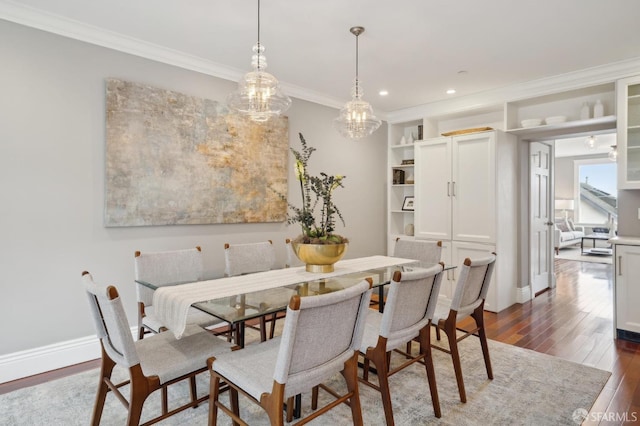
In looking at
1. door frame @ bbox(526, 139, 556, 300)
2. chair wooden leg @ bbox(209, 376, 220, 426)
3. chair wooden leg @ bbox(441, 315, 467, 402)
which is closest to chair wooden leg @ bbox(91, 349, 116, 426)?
chair wooden leg @ bbox(209, 376, 220, 426)

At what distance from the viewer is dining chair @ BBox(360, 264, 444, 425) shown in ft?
5.99

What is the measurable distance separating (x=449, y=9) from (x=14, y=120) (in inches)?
Answer: 122

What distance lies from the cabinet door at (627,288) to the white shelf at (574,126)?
1.32 m

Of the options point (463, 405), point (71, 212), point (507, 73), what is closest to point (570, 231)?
point (507, 73)

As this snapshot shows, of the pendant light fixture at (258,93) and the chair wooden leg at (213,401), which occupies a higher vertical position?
the pendant light fixture at (258,93)

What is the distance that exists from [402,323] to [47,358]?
2.60 meters

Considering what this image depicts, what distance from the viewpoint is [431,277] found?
2012 mm

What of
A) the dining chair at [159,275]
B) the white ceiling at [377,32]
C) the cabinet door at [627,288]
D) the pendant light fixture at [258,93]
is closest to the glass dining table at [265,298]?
the dining chair at [159,275]

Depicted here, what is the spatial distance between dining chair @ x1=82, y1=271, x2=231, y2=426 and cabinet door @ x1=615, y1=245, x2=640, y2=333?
3.52 meters

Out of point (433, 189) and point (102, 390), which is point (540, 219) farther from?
point (102, 390)

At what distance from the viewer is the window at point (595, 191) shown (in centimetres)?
1016

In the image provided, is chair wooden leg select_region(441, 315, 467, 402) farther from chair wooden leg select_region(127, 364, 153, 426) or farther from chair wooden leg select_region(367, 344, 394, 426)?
chair wooden leg select_region(127, 364, 153, 426)

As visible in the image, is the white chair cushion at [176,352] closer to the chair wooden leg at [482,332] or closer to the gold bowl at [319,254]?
the gold bowl at [319,254]

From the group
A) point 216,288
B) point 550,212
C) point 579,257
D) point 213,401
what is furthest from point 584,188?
point 213,401
